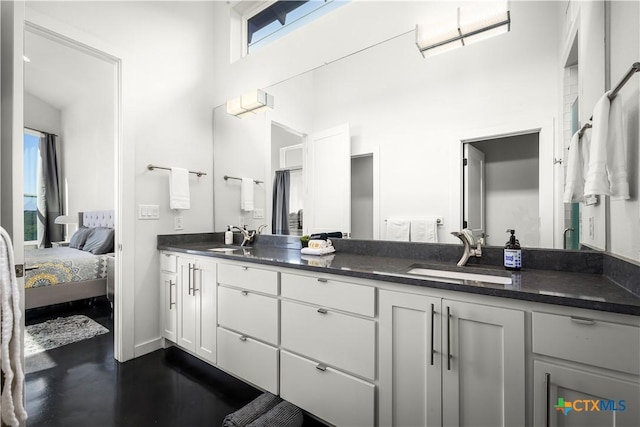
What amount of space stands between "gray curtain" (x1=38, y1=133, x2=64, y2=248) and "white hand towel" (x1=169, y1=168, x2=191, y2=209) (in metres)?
4.49

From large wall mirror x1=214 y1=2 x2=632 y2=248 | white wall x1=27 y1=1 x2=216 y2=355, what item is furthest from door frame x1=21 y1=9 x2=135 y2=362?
large wall mirror x1=214 y1=2 x2=632 y2=248

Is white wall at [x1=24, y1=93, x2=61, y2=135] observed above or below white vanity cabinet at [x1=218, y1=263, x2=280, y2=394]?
above

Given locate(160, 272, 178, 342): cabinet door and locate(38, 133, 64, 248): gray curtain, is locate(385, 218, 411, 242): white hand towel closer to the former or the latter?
locate(160, 272, 178, 342): cabinet door

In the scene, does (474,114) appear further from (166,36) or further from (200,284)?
(166,36)

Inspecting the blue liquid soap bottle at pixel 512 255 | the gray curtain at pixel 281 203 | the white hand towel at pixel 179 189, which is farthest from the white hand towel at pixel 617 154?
the white hand towel at pixel 179 189

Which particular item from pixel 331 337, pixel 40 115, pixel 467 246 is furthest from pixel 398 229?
pixel 40 115

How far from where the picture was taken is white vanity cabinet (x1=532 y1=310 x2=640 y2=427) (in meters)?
0.82

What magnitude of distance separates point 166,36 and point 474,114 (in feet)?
8.71

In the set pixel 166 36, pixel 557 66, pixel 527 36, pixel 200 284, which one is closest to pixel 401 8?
pixel 527 36

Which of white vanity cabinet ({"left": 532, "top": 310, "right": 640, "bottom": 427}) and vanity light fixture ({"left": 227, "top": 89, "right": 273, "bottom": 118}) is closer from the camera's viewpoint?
white vanity cabinet ({"left": 532, "top": 310, "right": 640, "bottom": 427})

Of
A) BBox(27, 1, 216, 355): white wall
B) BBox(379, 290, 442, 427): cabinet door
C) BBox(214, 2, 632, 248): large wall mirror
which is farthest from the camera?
BBox(27, 1, 216, 355): white wall

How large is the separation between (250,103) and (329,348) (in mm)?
2114

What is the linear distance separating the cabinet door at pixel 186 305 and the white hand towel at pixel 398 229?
1459 millimetres

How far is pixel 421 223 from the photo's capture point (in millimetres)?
1755
